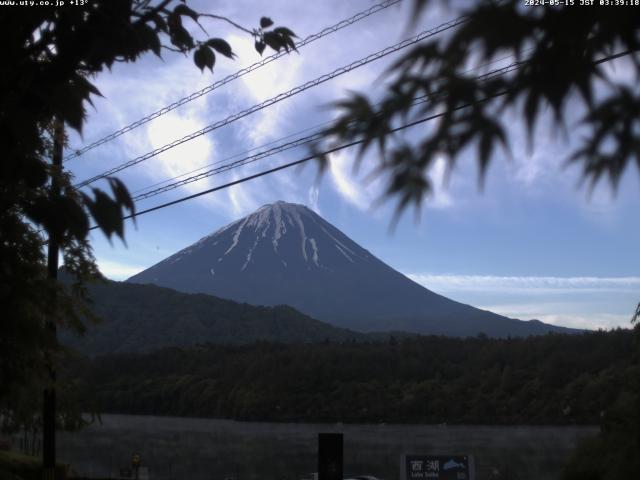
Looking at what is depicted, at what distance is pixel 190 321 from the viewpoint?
12038 centimetres

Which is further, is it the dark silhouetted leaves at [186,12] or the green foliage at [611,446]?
the green foliage at [611,446]

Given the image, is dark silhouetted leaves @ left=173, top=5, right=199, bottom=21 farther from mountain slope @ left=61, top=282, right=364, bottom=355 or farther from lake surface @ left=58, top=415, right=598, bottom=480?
mountain slope @ left=61, top=282, right=364, bottom=355

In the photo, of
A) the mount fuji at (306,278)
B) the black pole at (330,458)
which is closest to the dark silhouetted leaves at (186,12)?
the black pole at (330,458)

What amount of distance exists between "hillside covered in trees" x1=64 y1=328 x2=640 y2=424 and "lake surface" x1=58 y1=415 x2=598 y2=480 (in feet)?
12.0

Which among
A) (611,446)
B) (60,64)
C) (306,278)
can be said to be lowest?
(611,446)

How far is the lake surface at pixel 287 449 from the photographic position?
3138 centimetres

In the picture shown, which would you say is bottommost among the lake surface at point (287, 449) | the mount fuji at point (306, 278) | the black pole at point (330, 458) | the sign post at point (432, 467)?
the lake surface at point (287, 449)

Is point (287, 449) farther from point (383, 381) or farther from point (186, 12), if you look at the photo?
point (186, 12)

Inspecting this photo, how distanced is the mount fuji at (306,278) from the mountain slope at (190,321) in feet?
119

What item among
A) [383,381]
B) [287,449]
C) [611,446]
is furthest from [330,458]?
[383,381]

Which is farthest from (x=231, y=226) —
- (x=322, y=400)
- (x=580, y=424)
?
(x=580, y=424)

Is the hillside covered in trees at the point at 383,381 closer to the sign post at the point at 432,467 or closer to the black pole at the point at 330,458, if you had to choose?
the sign post at the point at 432,467

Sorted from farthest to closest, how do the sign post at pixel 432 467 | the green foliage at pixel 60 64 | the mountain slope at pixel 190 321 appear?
the mountain slope at pixel 190 321 → the sign post at pixel 432 467 → the green foliage at pixel 60 64

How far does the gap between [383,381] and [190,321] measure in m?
62.7
